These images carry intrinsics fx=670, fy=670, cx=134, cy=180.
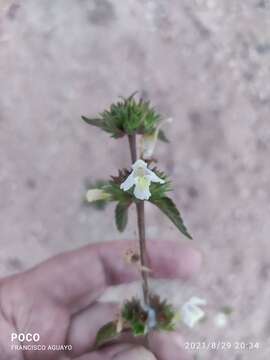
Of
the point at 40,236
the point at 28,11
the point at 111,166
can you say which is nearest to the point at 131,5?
the point at 28,11

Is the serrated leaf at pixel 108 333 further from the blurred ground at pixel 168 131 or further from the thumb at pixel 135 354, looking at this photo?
the blurred ground at pixel 168 131

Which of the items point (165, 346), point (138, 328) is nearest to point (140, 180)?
point (138, 328)

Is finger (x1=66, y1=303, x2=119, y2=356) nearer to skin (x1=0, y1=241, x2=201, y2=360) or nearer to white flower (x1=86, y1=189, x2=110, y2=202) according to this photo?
skin (x1=0, y1=241, x2=201, y2=360)

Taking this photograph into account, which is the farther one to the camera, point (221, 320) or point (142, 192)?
point (221, 320)

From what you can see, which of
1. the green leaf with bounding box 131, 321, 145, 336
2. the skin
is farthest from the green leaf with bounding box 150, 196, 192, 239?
the skin

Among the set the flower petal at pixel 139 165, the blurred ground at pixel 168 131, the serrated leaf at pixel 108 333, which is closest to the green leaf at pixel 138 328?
the serrated leaf at pixel 108 333

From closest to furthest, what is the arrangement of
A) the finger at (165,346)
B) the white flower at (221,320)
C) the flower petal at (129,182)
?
the flower petal at (129,182) < the finger at (165,346) < the white flower at (221,320)

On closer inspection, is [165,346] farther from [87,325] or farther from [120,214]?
[120,214]
